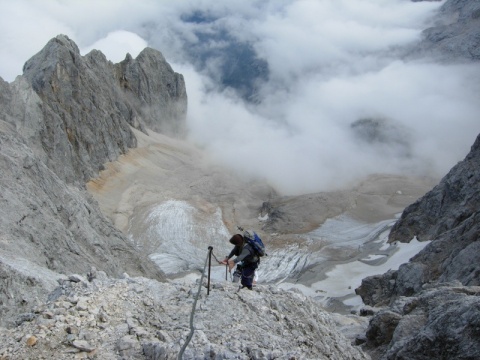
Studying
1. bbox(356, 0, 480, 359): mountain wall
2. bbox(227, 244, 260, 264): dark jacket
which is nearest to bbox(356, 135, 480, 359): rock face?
bbox(356, 0, 480, 359): mountain wall

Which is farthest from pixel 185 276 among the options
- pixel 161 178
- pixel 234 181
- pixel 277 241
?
pixel 234 181

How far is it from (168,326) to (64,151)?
72219 millimetres

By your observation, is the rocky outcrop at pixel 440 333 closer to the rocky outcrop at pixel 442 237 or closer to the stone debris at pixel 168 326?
the stone debris at pixel 168 326

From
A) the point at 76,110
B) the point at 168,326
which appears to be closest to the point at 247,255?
the point at 168,326

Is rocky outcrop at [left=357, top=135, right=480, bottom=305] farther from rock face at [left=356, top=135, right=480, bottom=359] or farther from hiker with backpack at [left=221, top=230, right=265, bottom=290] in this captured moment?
hiker with backpack at [left=221, top=230, right=265, bottom=290]

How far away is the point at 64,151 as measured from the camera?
78.8 m

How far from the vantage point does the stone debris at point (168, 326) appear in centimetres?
1020

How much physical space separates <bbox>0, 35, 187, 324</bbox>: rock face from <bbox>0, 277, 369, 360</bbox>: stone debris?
580 cm

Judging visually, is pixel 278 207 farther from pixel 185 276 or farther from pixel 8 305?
pixel 8 305

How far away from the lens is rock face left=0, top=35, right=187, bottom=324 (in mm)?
26634

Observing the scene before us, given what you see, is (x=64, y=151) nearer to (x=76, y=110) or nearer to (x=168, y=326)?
(x=76, y=110)

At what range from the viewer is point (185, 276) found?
61.1 meters

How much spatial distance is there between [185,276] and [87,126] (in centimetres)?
4384

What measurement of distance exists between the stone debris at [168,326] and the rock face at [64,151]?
5803 mm
